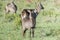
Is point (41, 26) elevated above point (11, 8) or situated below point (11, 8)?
below

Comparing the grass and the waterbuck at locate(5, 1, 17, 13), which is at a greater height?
the waterbuck at locate(5, 1, 17, 13)

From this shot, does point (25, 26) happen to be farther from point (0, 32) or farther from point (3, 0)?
point (3, 0)

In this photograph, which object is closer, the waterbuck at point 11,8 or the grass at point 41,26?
the grass at point 41,26

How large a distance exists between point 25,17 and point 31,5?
842 cm

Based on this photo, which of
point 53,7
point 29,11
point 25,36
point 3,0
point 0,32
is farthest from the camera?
point 3,0

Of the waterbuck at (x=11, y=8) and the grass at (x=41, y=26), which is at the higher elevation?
the waterbuck at (x=11, y=8)

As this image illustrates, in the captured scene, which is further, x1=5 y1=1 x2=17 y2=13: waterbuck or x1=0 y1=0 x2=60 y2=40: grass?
x1=5 y1=1 x2=17 y2=13: waterbuck

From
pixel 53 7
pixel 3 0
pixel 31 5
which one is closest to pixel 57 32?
pixel 53 7

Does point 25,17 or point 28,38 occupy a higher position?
point 25,17

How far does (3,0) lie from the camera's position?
21094 millimetres

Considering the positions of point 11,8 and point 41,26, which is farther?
point 11,8

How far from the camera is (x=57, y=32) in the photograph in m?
11.7

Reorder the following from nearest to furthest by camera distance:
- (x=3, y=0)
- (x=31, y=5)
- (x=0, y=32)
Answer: (x=0, y=32) → (x=31, y=5) → (x=3, y=0)

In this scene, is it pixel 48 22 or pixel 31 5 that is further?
pixel 31 5
